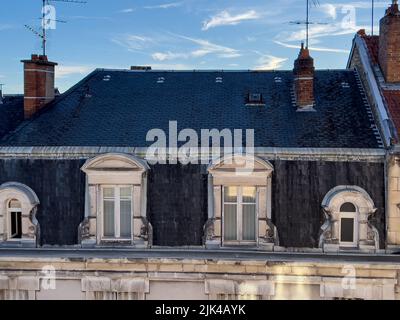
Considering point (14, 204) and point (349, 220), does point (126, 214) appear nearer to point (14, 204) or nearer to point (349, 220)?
point (14, 204)

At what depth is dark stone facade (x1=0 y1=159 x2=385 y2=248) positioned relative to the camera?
11711 millimetres

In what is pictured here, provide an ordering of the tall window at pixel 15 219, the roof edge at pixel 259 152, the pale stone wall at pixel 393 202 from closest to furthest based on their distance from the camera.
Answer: the pale stone wall at pixel 393 202 → the roof edge at pixel 259 152 → the tall window at pixel 15 219

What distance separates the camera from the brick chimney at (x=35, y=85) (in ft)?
47.8

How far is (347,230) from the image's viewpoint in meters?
11.7

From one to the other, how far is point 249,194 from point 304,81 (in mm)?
4689

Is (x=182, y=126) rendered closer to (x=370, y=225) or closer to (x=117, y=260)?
(x=117, y=260)

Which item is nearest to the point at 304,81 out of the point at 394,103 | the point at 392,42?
the point at 394,103

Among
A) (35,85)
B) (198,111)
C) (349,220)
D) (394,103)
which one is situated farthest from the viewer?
(35,85)

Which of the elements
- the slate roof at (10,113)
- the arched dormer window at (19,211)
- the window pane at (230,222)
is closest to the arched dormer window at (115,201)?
the arched dormer window at (19,211)

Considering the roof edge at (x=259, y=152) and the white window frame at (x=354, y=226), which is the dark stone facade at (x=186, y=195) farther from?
the white window frame at (x=354, y=226)

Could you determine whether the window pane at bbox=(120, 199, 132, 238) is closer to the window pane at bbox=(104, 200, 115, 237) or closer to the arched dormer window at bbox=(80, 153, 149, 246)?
the arched dormer window at bbox=(80, 153, 149, 246)

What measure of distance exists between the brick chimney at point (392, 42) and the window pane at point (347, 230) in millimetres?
5081

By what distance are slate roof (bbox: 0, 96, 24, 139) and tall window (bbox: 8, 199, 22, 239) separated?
3.34 meters
